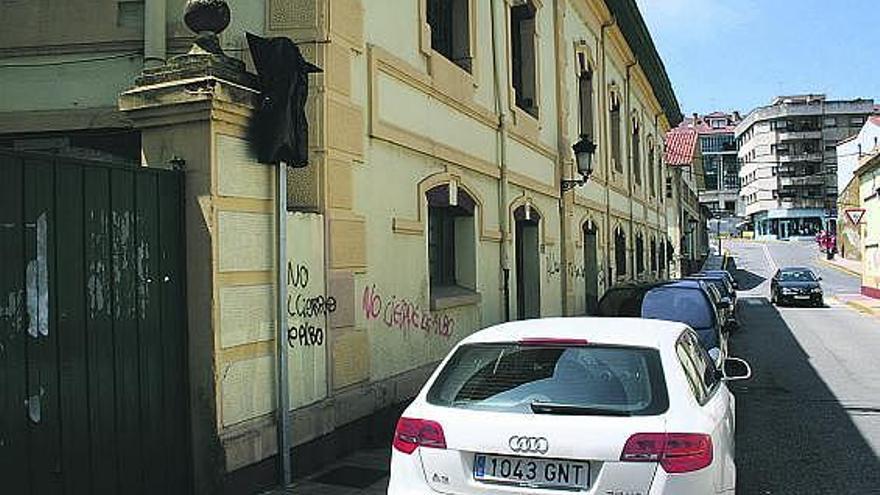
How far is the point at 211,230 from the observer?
5.64m

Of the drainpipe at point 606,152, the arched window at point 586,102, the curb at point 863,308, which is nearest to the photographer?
the arched window at point 586,102

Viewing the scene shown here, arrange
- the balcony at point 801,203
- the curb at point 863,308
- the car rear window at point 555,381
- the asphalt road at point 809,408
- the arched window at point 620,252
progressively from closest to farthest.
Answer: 1. the car rear window at point 555,381
2. the asphalt road at point 809,408
3. the arched window at point 620,252
4. the curb at point 863,308
5. the balcony at point 801,203

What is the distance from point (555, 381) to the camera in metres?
4.32

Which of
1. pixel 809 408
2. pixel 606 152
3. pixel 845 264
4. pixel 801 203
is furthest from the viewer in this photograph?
pixel 801 203

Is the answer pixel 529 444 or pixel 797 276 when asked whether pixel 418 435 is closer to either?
pixel 529 444

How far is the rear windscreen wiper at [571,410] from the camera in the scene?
402 cm

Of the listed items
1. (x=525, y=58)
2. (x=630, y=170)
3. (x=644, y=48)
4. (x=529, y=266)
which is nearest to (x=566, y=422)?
(x=529, y=266)

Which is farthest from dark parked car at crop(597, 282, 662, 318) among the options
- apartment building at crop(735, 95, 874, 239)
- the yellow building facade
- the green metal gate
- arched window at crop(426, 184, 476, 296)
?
apartment building at crop(735, 95, 874, 239)

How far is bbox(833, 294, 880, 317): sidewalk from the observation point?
2856 cm

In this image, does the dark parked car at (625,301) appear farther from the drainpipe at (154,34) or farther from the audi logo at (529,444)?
the audi logo at (529,444)

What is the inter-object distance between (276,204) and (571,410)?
3.03m

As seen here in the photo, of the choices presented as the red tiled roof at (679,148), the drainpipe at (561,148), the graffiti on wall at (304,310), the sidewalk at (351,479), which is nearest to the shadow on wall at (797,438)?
the sidewalk at (351,479)

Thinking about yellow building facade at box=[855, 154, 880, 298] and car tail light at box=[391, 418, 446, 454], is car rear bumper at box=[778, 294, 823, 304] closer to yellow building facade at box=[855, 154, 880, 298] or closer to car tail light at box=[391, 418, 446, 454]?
yellow building facade at box=[855, 154, 880, 298]

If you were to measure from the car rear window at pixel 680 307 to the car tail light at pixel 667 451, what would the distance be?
6.84 meters
